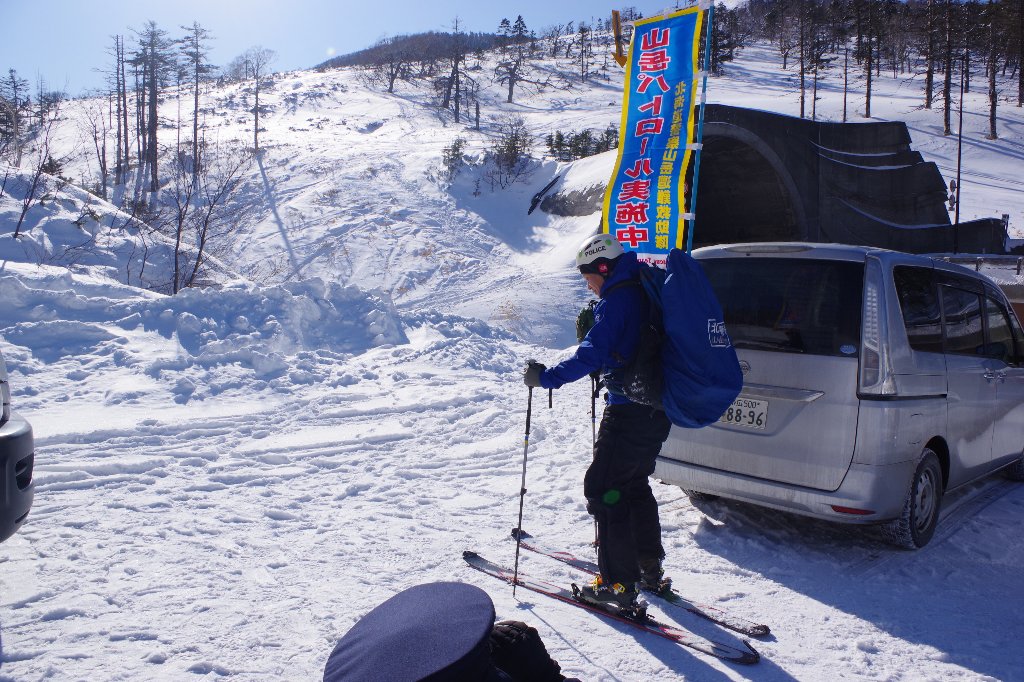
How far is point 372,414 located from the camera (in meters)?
6.80

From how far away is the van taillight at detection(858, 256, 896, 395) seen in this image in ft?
12.2

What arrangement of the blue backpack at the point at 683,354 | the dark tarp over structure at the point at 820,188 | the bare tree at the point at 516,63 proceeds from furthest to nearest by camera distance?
the bare tree at the point at 516,63 → the dark tarp over structure at the point at 820,188 → the blue backpack at the point at 683,354

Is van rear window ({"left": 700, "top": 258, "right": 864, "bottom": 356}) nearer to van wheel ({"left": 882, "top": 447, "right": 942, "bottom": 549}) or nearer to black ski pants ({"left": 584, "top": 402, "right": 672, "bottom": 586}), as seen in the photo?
van wheel ({"left": 882, "top": 447, "right": 942, "bottom": 549})

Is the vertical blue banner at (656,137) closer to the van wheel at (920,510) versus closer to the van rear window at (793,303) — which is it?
the van rear window at (793,303)

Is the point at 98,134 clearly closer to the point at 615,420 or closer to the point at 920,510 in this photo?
the point at 615,420

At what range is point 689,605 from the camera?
133 inches

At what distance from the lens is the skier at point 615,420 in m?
3.08

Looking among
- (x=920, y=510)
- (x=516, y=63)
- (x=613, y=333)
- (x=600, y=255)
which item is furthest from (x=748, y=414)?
(x=516, y=63)

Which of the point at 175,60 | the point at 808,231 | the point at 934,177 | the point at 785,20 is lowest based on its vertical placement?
the point at 808,231

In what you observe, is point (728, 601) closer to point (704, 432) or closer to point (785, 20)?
point (704, 432)

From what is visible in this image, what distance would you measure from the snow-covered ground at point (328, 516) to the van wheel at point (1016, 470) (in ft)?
0.99

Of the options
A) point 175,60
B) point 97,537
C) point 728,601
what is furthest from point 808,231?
point 175,60

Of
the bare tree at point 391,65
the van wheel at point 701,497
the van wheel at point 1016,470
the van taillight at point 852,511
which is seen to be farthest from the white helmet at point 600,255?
the bare tree at point 391,65

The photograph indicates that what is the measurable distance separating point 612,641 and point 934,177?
1070 inches
